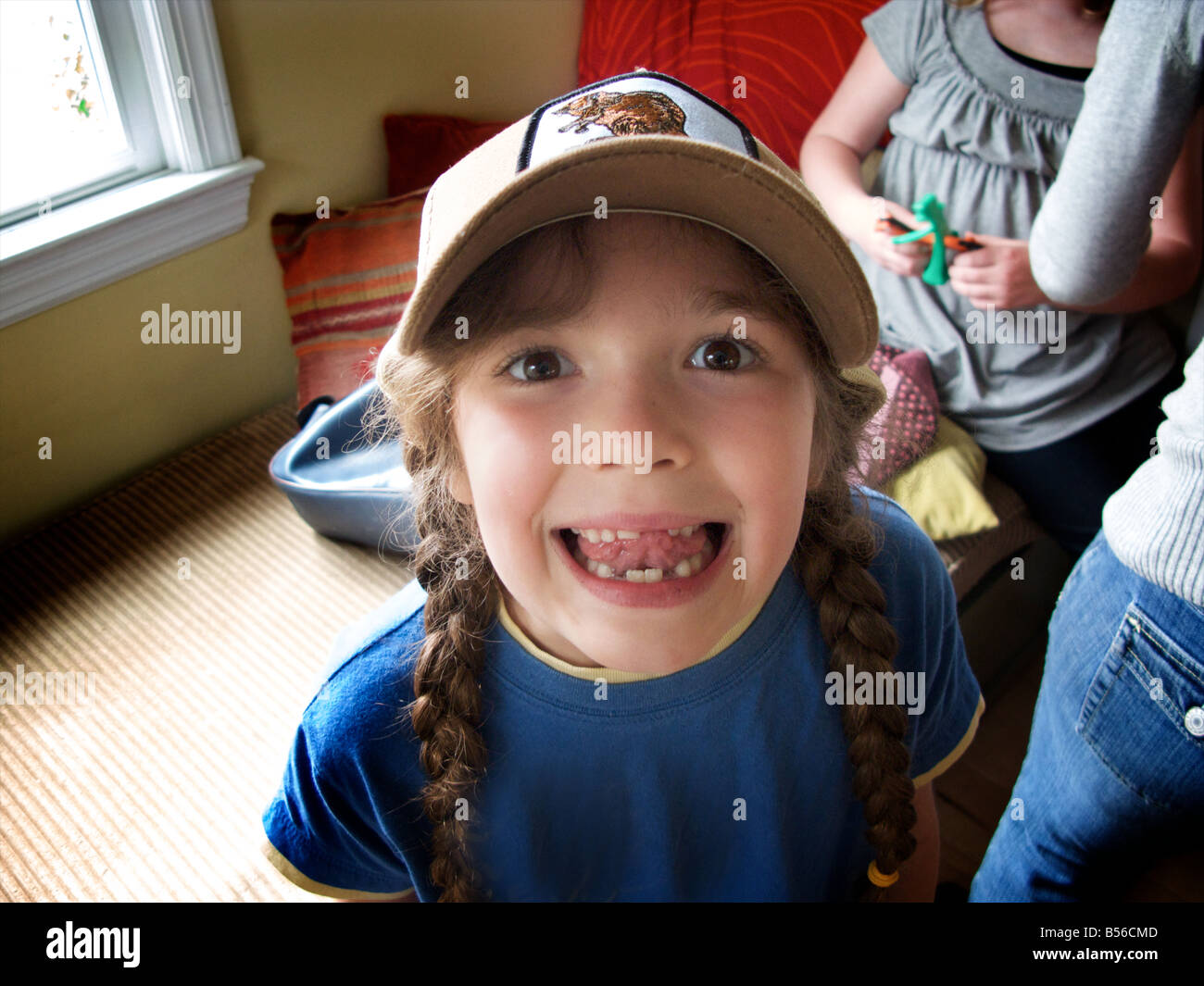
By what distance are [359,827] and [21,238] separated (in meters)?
1.03

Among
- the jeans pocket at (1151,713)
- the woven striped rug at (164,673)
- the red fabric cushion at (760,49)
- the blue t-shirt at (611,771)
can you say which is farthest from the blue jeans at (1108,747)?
the red fabric cushion at (760,49)

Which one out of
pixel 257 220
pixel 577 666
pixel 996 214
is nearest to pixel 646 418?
pixel 577 666

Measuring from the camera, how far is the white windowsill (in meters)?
1.34

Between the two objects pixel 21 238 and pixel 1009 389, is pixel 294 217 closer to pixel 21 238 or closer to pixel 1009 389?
pixel 21 238

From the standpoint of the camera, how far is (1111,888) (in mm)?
923

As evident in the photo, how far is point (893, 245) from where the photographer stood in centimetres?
141

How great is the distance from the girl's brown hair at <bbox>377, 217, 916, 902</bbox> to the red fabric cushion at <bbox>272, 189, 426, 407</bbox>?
2.74ft

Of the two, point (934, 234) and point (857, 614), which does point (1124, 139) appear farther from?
point (857, 614)

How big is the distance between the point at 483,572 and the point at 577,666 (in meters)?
0.11

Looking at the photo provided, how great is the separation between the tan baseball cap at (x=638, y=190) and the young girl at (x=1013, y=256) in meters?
0.84

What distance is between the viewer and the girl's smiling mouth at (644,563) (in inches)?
25.4

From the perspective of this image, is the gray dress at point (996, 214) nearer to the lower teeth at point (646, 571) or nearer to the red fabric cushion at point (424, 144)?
the red fabric cushion at point (424, 144)

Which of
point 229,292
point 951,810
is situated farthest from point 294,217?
point 951,810

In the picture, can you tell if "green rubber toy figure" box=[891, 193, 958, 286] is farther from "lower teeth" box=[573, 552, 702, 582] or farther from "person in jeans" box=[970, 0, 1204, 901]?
"lower teeth" box=[573, 552, 702, 582]
